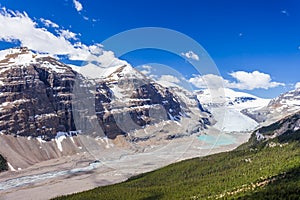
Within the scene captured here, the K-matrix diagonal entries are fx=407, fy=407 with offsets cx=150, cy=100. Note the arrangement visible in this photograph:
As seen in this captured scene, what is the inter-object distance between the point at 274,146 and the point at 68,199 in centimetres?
8005

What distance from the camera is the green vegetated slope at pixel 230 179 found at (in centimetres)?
9281

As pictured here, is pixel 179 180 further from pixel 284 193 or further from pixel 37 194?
pixel 37 194

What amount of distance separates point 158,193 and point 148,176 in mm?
35484

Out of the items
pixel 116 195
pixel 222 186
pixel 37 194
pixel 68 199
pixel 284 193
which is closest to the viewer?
pixel 284 193

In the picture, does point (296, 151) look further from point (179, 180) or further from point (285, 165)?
point (179, 180)

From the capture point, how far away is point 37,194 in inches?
6634

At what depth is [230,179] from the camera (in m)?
116

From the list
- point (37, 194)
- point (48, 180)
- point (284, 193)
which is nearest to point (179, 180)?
point (284, 193)

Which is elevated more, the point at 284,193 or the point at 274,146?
the point at 274,146

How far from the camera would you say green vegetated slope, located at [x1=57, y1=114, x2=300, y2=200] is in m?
92.8

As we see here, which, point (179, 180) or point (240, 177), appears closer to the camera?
point (240, 177)

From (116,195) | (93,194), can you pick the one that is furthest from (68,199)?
(116,195)

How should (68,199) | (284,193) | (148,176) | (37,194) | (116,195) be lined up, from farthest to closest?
1. (37,194)
2. (148,176)
3. (68,199)
4. (116,195)
5. (284,193)

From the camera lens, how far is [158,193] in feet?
375
